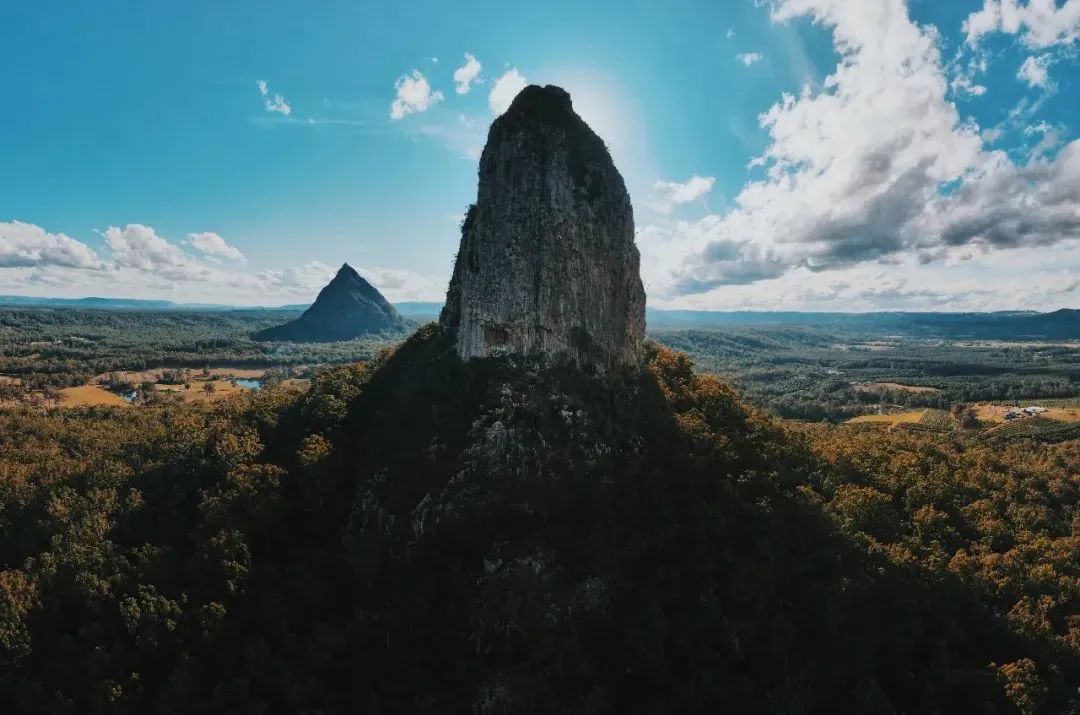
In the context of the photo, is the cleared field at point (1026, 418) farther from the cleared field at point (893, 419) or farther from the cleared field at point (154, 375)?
the cleared field at point (154, 375)

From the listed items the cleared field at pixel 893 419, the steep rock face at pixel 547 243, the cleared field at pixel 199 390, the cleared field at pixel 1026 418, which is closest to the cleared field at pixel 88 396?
the cleared field at pixel 199 390

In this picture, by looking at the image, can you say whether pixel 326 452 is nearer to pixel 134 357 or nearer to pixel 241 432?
pixel 241 432

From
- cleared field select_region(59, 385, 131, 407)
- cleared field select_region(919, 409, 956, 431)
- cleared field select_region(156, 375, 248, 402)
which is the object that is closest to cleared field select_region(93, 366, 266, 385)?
cleared field select_region(156, 375, 248, 402)

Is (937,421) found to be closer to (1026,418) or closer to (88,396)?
(1026,418)

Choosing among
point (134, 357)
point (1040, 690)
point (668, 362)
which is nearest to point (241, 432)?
point (668, 362)

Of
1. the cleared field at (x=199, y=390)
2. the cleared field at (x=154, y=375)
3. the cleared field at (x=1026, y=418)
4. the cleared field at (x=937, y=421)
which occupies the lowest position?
the cleared field at (x=937, y=421)
